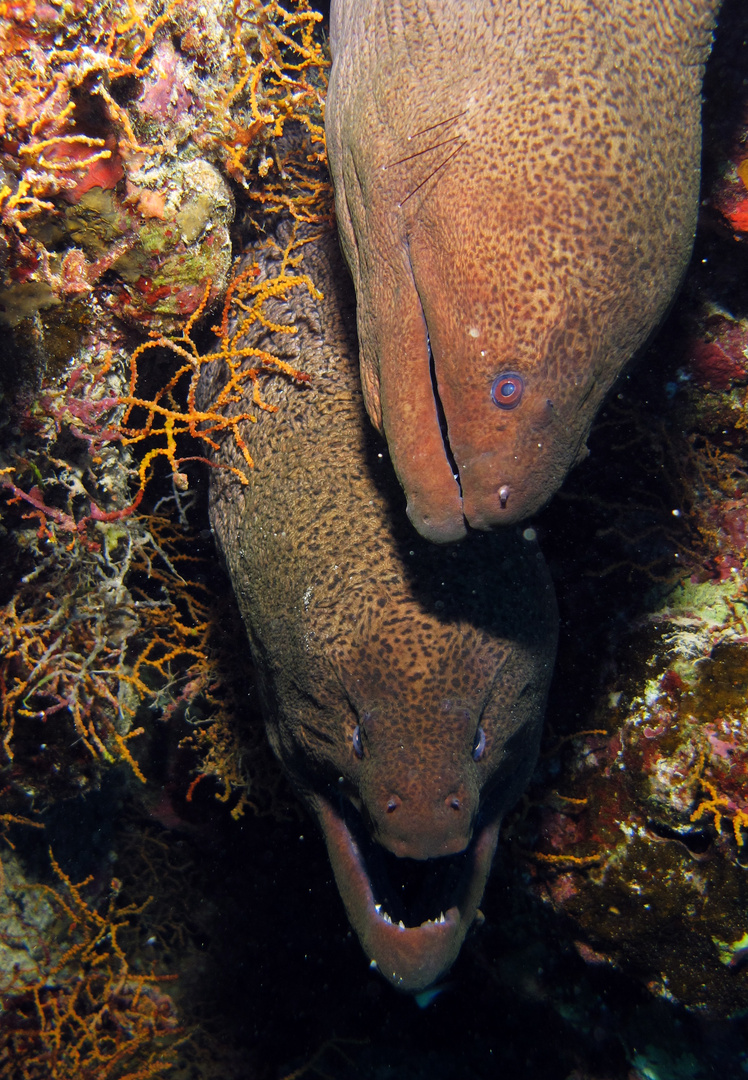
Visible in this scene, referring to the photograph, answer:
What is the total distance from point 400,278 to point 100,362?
140 centimetres

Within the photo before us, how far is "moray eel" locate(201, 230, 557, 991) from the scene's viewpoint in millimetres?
2250

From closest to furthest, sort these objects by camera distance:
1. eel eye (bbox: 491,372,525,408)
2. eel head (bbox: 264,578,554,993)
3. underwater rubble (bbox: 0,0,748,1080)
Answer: eel eye (bbox: 491,372,525,408), eel head (bbox: 264,578,554,993), underwater rubble (bbox: 0,0,748,1080)

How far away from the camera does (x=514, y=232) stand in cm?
179

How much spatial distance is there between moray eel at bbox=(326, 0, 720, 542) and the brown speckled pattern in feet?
1.79

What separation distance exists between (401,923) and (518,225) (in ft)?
8.42

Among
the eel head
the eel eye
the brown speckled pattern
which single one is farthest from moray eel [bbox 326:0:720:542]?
the eel head

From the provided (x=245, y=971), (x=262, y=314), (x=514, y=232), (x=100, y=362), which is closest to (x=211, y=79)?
(x=262, y=314)

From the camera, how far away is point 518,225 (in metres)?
1.79

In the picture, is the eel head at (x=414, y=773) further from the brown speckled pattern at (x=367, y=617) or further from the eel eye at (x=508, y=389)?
the eel eye at (x=508, y=389)

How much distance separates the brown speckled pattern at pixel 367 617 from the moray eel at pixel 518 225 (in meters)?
0.55

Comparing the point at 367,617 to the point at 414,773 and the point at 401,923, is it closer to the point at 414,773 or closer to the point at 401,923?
the point at 414,773

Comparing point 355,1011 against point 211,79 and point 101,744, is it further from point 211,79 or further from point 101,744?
point 211,79

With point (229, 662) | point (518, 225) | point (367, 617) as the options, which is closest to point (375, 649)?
point (367, 617)

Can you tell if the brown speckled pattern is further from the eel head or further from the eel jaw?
the eel jaw
